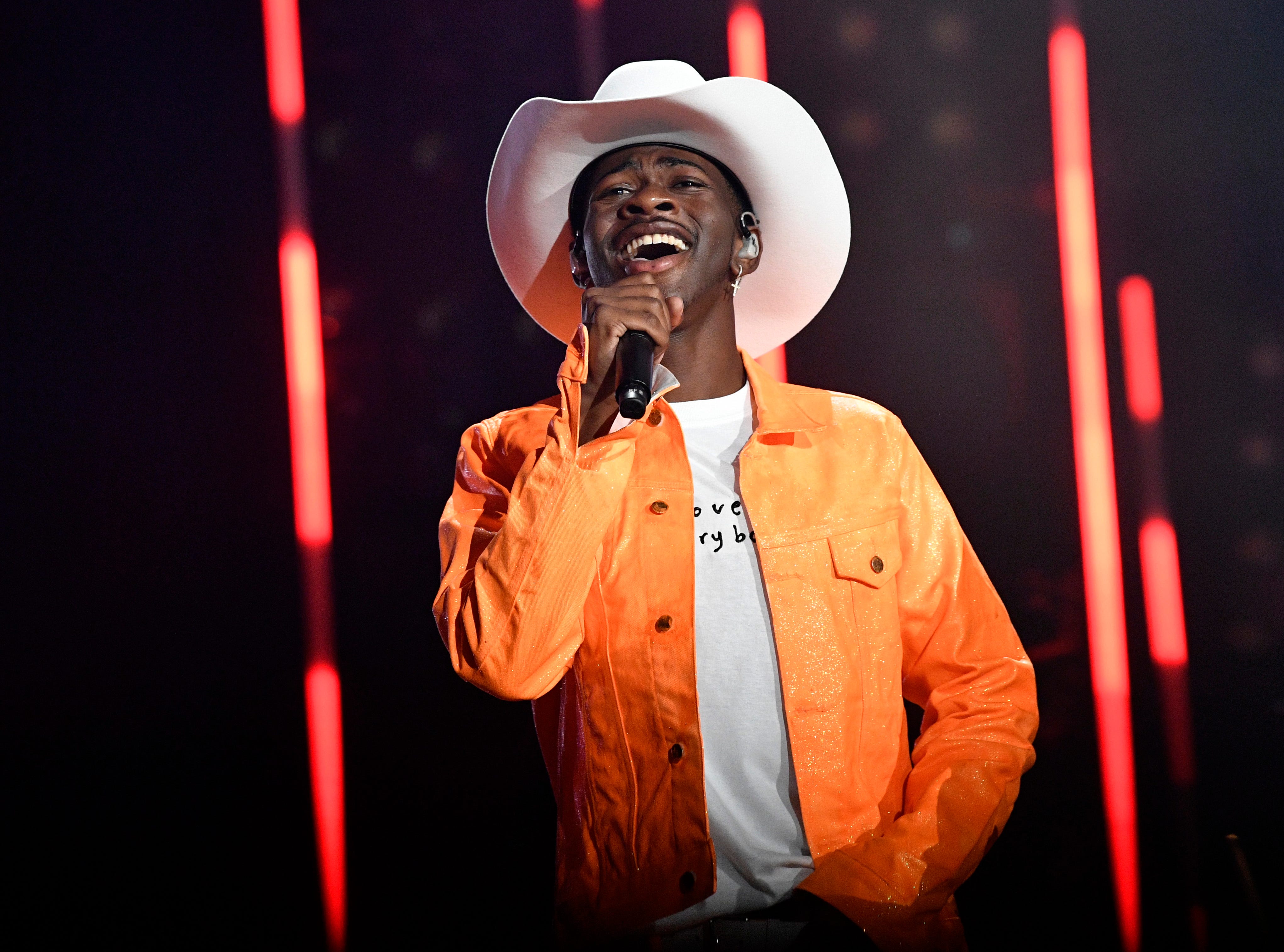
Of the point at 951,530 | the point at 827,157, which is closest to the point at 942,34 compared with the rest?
the point at 827,157

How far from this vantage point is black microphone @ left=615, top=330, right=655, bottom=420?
4.05 feet

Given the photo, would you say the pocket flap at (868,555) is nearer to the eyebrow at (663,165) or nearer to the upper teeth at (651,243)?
the upper teeth at (651,243)

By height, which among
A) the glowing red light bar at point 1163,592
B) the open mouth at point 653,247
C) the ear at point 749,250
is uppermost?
the ear at point 749,250

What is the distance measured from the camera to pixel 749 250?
1830 mm

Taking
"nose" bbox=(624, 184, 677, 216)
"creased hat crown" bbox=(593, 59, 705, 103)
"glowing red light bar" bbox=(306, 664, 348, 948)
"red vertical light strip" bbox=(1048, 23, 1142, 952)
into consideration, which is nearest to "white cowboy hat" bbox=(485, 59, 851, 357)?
"creased hat crown" bbox=(593, 59, 705, 103)

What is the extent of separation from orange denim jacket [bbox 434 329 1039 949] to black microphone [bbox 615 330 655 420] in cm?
8

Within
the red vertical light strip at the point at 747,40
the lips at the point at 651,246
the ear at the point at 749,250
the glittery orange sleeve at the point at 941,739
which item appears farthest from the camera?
the red vertical light strip at the point at 747,40

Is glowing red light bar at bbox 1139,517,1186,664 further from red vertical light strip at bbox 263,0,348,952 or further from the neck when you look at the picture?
red vertical light strip at bbox 263,0,348,952

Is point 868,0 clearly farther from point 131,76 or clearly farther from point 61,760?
point 61,760

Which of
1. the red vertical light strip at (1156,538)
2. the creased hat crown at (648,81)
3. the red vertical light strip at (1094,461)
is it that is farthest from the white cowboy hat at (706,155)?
the red vertical light strip at (1156,538)

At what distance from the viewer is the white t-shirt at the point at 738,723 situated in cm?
138

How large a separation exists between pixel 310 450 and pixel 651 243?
1.15m

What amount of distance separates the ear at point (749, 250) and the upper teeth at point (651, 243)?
8.4 inches

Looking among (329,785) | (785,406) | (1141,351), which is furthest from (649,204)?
(329,785)
